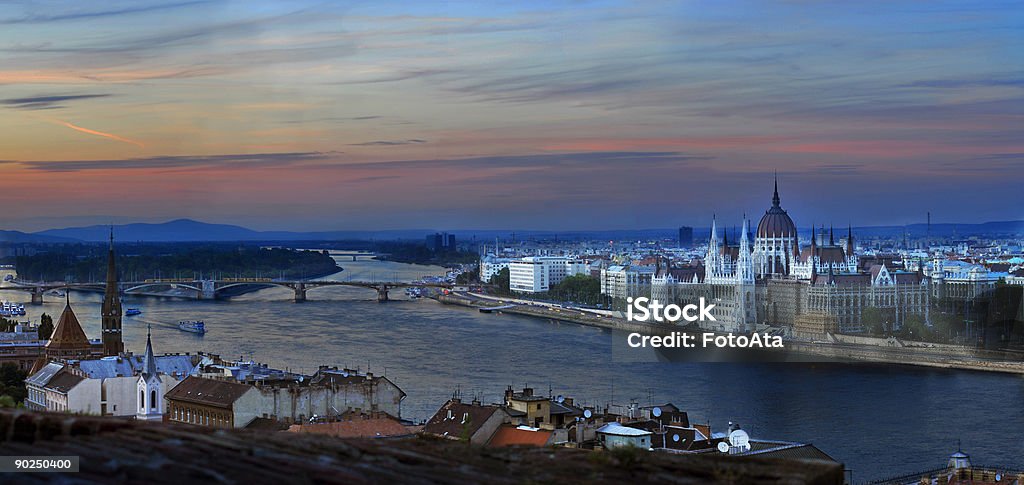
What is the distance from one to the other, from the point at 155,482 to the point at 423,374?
1119cm

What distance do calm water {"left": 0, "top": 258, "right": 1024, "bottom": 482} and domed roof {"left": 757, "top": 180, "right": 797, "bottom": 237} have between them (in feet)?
22.4

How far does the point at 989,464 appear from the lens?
8.41 metres

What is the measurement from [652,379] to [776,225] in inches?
601

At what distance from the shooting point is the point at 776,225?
27844mm

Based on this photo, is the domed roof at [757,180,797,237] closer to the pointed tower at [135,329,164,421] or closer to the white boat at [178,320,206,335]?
the white boat at [178,320,206,335]

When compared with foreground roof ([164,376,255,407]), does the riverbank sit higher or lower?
lower

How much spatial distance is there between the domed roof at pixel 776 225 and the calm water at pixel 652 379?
22.4ft

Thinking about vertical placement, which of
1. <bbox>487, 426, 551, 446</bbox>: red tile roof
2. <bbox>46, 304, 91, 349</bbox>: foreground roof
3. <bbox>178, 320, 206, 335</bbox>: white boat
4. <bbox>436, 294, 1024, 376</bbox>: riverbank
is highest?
<bbox>46, 304, 91, 349</bbox>: foreground roof

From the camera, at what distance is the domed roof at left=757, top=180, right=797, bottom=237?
2770 cm

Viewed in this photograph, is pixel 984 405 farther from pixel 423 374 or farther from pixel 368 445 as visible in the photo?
pixel 368 445

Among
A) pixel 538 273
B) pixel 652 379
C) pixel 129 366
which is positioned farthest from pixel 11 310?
pixel 538 273

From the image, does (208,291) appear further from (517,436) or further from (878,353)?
(517,436)

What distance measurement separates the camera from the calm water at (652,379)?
31.4 ft

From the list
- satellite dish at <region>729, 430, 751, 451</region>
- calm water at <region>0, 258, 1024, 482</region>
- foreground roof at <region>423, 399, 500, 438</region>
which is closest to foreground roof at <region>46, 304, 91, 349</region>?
calm water at <region>0, 258, 1024, 482</region>
